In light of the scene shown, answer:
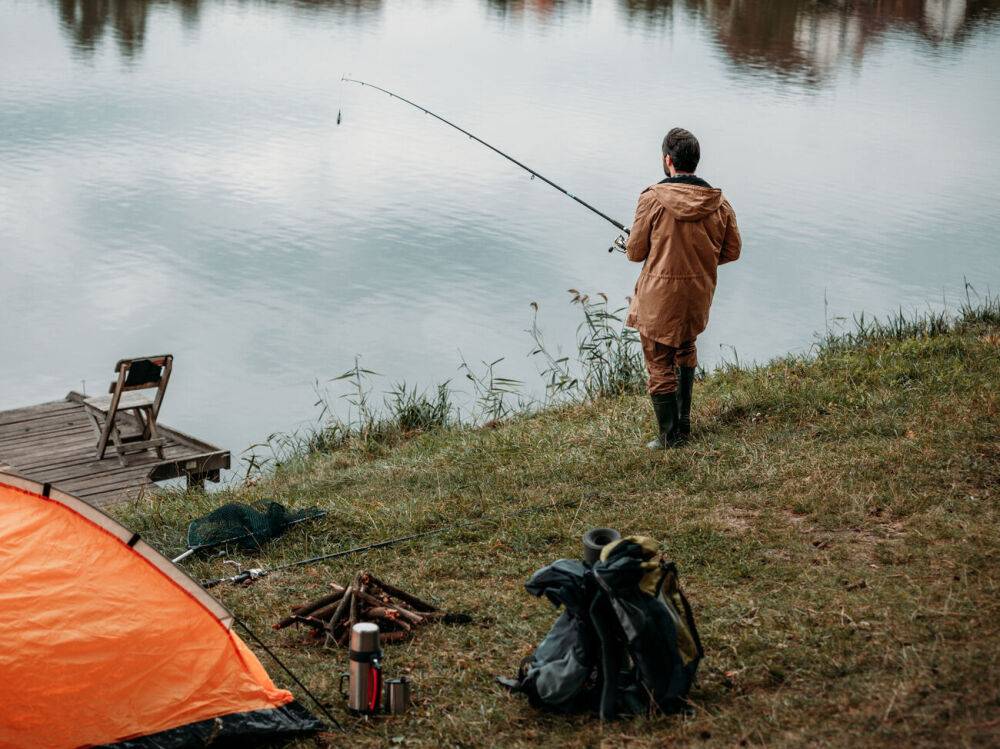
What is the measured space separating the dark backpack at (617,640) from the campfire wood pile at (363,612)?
75cm

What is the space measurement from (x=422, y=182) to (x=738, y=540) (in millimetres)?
14484

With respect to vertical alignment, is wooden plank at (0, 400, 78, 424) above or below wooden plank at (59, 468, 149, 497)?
below

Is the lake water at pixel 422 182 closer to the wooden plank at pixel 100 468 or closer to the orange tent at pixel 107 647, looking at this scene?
the wooden plank at pixel 100 468

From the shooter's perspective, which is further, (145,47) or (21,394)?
(145,47)

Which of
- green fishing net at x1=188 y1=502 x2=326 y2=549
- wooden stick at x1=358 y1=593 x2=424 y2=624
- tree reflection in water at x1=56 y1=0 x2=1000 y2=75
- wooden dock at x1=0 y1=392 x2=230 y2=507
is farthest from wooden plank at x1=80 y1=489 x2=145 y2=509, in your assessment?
tree reflection in water at x1=56 y1=0 x2=1000 y2=75

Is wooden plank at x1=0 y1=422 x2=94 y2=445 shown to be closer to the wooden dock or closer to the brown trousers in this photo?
the wooden dock

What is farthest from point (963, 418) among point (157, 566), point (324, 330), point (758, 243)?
point (758, 243)

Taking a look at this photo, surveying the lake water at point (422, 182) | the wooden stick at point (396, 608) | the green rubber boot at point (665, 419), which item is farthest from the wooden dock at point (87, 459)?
the wooden stick at point (396, 608)

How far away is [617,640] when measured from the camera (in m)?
3.50

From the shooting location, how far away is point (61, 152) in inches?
751

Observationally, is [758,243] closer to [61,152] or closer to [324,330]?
[324,330]

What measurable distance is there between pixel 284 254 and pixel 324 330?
104 inches

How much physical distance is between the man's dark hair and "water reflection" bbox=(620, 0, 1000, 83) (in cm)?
1937

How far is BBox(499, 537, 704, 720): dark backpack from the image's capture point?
11.2 feet
